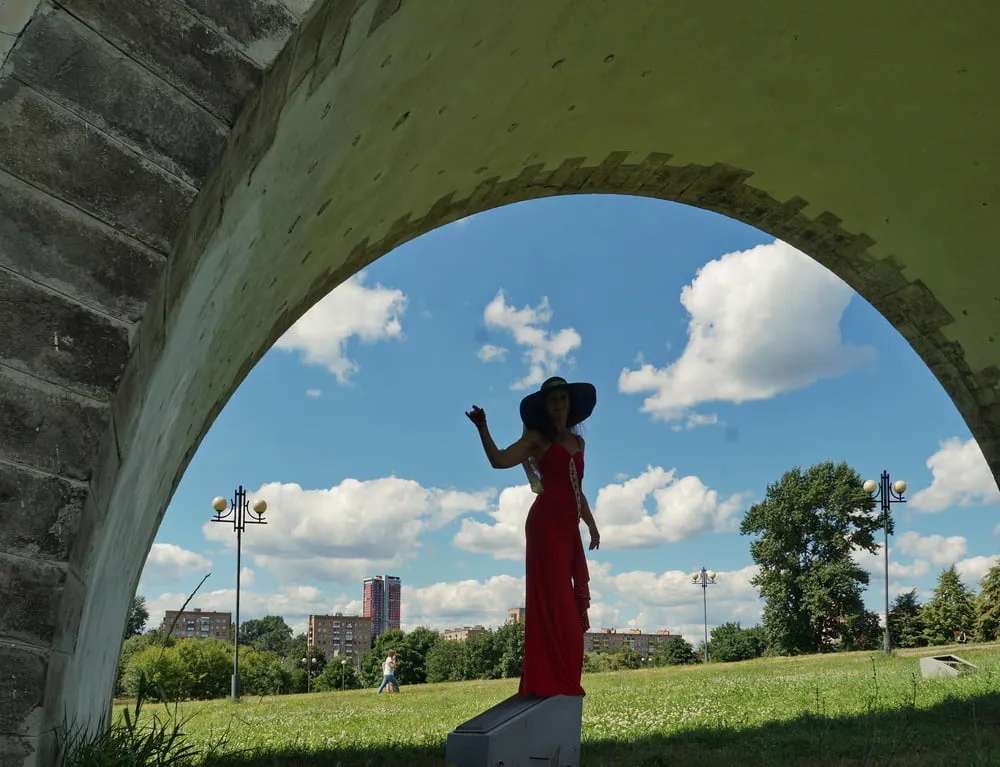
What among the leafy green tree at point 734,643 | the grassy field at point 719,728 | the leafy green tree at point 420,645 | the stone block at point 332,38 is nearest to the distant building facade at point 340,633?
the leafy green tree at point 420,645

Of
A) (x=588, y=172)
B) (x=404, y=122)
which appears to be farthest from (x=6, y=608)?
(x=588, y=172)

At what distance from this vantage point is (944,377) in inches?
293

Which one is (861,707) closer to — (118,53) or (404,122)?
(404,122)

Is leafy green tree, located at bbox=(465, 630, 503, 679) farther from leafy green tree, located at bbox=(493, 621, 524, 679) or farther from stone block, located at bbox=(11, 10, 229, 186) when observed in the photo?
stone block, located at bbox=(11, 10, 229, 186)

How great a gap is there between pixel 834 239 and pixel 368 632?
15028 centimetres

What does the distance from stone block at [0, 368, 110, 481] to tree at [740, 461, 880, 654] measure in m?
49.1

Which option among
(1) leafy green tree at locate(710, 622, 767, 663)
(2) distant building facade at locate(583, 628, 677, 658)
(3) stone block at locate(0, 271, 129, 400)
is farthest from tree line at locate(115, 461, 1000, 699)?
(2) distant building facade at locate(583, 628, 677, 658)

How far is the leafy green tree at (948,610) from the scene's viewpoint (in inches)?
1679

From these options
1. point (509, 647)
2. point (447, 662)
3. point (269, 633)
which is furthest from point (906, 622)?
point (269, 633)

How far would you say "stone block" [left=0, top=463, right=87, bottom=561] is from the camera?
Result: 5.56 feet

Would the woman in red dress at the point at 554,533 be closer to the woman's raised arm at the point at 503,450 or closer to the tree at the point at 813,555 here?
the woman's raised arm at the point at 503,450

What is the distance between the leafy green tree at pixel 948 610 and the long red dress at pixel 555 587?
44760 mm

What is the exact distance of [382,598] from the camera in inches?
6289

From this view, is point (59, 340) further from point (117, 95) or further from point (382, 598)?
point (382, 598)
